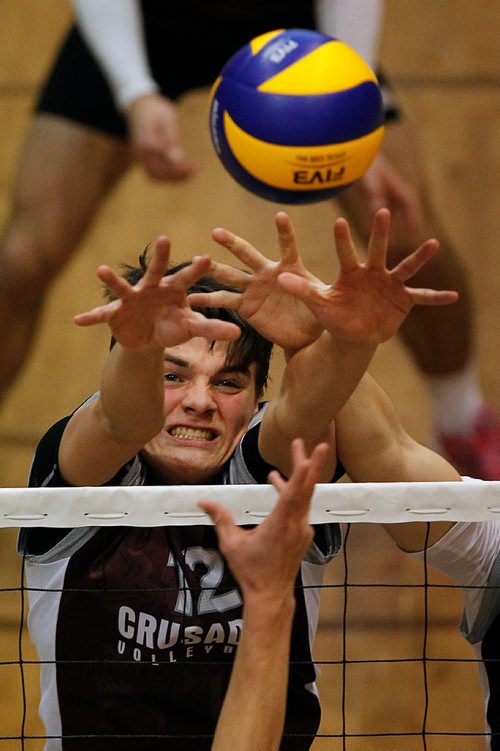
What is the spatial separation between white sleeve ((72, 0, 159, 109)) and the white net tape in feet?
7.15

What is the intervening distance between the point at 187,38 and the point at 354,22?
1.75 ft

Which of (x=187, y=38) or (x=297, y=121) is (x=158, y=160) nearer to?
(x=187, y=38)

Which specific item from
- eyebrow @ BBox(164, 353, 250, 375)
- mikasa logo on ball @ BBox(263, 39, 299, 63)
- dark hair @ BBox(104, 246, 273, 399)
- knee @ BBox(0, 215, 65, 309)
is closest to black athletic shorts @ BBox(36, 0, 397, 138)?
knee @ BBox(0, 215, 65, 309)

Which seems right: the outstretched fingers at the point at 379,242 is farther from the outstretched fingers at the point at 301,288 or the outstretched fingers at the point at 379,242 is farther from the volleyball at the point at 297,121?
the volleyball at the point at 297,121

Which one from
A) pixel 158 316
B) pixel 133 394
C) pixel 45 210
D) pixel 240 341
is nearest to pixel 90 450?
pixel 133 394

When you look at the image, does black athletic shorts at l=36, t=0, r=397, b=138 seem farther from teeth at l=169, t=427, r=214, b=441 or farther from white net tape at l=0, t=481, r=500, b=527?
white net tape at l=0, t=481, r=500, b=527

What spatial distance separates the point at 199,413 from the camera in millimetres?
1754

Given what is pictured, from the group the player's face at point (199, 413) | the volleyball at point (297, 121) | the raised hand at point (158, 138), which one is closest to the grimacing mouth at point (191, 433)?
the player's face at point (199, 413)

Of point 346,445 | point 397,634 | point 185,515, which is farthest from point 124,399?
point 397,634

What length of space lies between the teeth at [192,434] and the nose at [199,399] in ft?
0.10

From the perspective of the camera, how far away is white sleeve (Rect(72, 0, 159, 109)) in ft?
11.5

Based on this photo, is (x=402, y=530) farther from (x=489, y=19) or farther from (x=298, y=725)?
(x=489, y=19)

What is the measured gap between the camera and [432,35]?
3.92m

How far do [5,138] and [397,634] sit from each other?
2.13m
